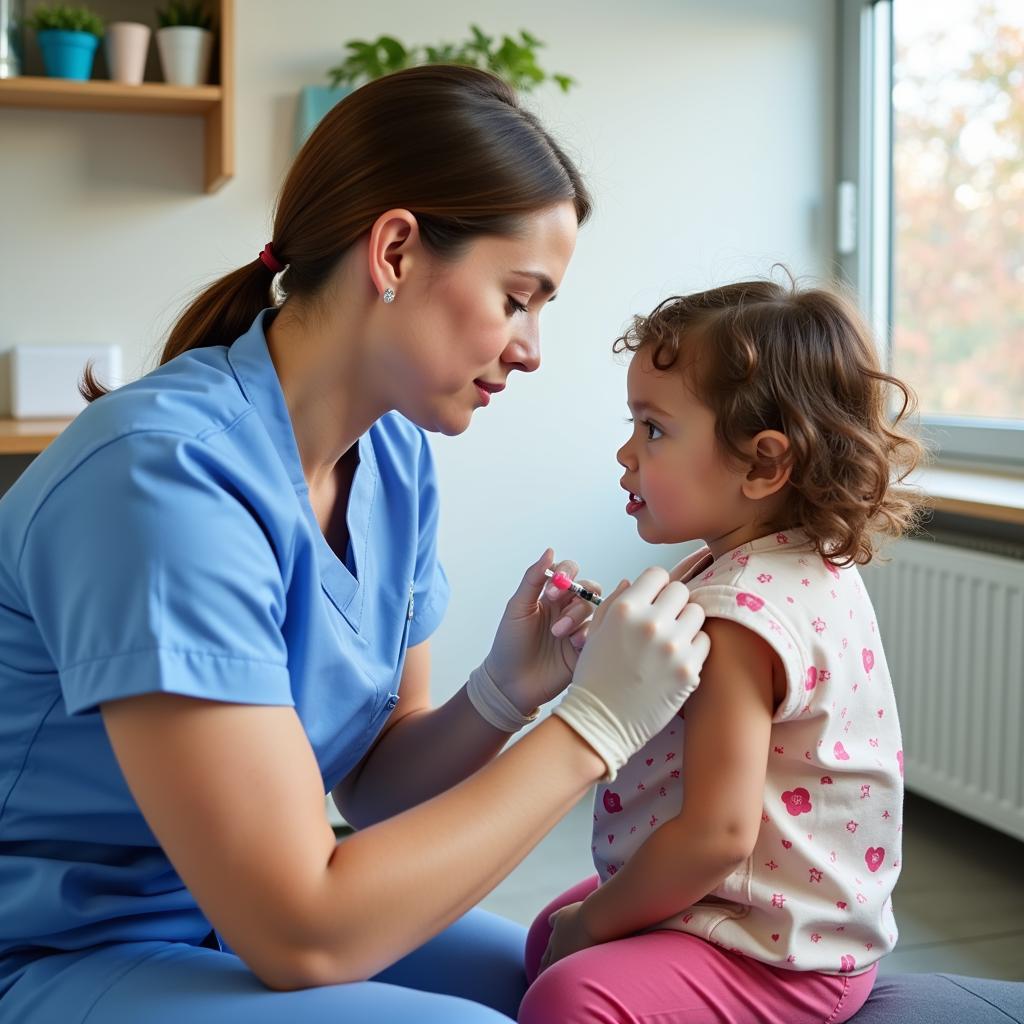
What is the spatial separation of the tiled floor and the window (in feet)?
2.80

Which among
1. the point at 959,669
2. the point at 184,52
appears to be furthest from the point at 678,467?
the point at 184,52

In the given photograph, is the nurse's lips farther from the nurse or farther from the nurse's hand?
the nurse's hand

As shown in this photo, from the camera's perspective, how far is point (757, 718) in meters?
1.10

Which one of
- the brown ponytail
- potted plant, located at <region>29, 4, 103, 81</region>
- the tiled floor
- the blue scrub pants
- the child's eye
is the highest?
potted plant, located at <region>29, 4, 103, 81</region>

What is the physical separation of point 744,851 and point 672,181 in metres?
2.27

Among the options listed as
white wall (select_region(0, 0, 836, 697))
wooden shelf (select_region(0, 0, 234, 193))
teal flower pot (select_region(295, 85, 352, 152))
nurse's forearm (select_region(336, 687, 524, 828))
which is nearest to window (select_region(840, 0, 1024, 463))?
white wall (select_region(0, 0, 836, 697))

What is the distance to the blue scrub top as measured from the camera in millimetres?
907

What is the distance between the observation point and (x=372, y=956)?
931mm

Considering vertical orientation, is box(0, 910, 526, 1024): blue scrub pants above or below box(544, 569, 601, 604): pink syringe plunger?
below

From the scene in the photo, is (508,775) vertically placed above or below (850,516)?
below

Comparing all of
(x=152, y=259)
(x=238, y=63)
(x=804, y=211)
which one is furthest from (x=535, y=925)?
(x=804, y=211)

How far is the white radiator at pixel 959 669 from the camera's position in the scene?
243 cm

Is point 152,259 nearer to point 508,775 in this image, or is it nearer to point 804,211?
point 804,211

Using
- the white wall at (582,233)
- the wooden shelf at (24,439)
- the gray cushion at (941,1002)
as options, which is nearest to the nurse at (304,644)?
the gray cushion at (941,1002)
